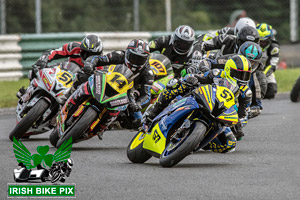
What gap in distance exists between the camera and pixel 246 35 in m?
12.1

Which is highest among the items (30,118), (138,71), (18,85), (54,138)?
(138,71)

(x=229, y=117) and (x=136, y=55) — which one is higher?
(x=136, y=55)

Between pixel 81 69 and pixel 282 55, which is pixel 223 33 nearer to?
pixel 81 69

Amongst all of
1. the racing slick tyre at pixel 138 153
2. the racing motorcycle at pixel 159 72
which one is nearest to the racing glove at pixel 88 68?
the racing motorcycle at pixel 159 72

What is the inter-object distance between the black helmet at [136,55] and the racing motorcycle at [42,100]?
1.00 meters

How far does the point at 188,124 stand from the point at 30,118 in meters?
2.92

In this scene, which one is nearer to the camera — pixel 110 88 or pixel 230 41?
pixel 110 88

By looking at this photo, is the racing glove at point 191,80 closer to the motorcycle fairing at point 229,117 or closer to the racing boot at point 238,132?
the motorcycle fairing at point 229,117

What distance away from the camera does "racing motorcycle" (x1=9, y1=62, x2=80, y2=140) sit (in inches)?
419

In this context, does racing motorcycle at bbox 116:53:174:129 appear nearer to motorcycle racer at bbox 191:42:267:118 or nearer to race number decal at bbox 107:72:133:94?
motorcycle racer at bbox 191:42:267:118

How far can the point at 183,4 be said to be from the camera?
31.8 metres

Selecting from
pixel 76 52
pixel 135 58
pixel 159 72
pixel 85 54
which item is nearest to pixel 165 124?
pixel 135 58

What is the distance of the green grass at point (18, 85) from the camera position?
15452mm

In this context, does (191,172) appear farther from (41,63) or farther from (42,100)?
(41,63)
